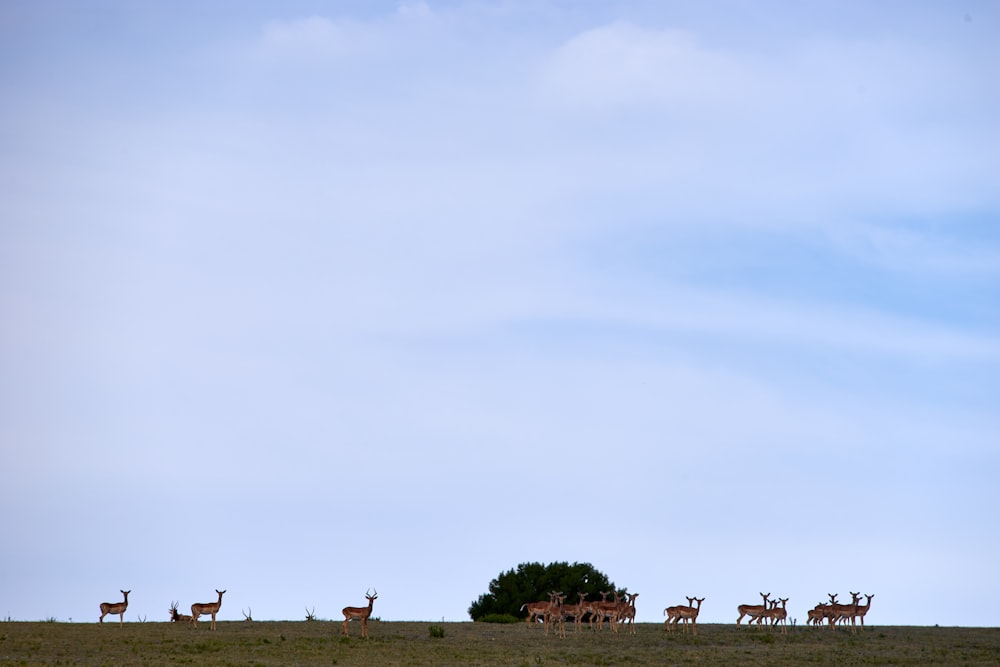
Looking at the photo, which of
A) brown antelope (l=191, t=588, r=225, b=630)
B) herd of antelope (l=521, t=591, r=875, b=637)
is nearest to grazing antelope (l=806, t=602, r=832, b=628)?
herd of antelope (l=521, t=591, r=875, b=637)

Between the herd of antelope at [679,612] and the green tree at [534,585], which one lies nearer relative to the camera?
the herd of antelope at [679,612]

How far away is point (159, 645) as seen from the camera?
52562 millimetres

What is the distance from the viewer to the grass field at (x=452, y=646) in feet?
167

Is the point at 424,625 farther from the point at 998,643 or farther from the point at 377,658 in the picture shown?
the point at 998,643

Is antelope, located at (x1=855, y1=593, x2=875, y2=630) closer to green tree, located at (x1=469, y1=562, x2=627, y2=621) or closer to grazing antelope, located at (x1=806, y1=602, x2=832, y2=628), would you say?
grazing antelope, located at (x1=806, y1=602, x2=832, y2=628)

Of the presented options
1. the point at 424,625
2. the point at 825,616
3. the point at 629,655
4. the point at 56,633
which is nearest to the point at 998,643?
the point at 825,616

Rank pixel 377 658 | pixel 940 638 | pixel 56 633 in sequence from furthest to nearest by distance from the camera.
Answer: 1. pixel 940 638
2. pixel 56 633
3. pixel 377 658

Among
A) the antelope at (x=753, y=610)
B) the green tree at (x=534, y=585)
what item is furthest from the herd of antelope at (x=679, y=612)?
the green tree at (x=534, y=585)

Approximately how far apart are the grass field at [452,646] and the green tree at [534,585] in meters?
29.1

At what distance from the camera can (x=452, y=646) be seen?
181ft

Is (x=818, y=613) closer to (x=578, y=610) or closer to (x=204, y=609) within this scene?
(x=578, y=610)

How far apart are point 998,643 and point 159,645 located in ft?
118

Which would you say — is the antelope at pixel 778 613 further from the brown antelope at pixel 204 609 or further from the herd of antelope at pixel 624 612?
the brown antelope at pixel 204 609

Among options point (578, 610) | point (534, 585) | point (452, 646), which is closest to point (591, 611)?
point (578, 610)
